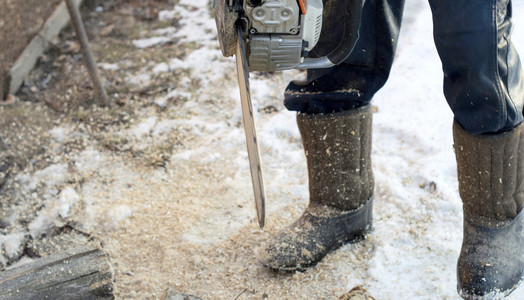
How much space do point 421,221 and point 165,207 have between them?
3.18 feet

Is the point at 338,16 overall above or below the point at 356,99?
above

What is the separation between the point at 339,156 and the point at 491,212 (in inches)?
18.4

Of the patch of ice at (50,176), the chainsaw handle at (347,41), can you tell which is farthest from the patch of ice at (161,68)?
the chainsaw handle at (347,41)

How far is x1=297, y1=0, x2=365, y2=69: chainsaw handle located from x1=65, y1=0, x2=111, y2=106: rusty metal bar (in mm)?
1622

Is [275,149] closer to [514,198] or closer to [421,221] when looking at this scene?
[421,221]

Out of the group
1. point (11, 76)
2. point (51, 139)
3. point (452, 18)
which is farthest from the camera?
point (11, 76)

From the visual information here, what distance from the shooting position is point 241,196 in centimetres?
214

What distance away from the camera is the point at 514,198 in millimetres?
1527

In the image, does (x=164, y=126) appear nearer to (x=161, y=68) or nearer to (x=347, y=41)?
(x=161, y=68)

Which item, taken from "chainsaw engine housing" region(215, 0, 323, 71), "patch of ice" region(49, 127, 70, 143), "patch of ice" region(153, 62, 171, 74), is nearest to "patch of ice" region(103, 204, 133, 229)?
"patch of ice" region(49, 127, 70, 143)

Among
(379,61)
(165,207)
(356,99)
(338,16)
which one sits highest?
(338,16)

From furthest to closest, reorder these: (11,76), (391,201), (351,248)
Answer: (11,76), (391,201), (351,248)

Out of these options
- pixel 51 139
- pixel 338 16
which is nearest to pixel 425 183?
pixel 338 16

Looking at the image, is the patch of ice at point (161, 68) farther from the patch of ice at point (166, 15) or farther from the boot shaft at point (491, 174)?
the boot shaft at point (491, 174)
